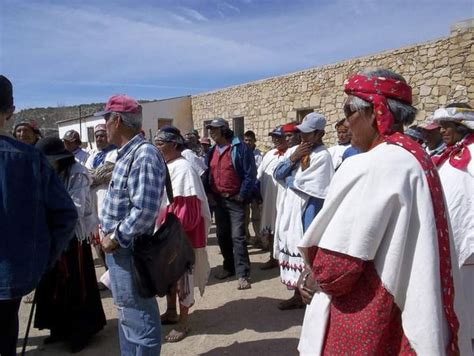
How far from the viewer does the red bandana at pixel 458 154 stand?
103 inches

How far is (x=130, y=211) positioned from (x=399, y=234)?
5.06 feet

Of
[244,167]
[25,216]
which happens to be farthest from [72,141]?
[25,216]

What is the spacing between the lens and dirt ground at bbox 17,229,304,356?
3580mm

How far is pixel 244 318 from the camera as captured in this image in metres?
4.20

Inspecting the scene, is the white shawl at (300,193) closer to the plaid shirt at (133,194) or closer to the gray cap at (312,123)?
the gray cap at (312,123)

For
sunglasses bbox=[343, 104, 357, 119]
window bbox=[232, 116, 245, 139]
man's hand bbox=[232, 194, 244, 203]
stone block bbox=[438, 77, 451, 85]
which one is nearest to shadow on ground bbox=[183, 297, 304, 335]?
man's hand bbox=[232, 194, 244, 203]

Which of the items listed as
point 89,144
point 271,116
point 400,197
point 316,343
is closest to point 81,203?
point 316,343

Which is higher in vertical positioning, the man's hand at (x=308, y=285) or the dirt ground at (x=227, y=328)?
the man's hand at (x=308, y=285)

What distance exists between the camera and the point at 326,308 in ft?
5.19

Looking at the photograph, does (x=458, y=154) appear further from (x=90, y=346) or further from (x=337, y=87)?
(x=337, y=87)

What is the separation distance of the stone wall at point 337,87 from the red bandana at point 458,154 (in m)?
5.58

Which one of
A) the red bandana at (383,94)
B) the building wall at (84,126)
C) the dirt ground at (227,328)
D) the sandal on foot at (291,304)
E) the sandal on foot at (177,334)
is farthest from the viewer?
the building wall at (84,126)

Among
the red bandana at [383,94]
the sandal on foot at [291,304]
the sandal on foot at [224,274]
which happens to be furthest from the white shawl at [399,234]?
the sandal on foot at [224,274]

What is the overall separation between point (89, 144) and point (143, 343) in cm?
2008
